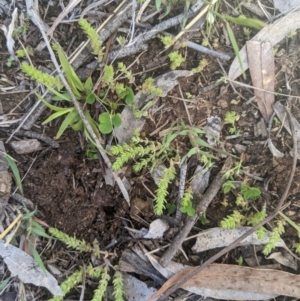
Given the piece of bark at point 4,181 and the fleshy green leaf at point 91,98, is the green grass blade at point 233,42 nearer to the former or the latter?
the fleshy green leaf at point 91,98

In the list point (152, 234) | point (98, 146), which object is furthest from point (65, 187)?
point (152, 234)

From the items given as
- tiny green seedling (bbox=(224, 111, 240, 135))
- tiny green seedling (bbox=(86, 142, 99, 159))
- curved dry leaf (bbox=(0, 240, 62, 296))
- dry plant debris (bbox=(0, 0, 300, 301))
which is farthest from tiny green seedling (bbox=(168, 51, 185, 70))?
curved dry leaf (bbox=(0, 240, 62, 296))

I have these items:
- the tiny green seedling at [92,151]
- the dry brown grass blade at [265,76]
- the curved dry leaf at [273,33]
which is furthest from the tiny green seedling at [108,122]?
the dry brown grass blade at [265,76]

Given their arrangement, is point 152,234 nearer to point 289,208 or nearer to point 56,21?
point 289,208

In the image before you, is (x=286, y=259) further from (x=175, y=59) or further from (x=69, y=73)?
(x=69, y=73)

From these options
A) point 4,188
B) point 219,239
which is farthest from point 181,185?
point 4,188

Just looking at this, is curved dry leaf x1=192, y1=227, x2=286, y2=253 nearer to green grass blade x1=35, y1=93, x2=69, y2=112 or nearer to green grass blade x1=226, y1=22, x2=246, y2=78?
Result: green grass blade x1=226, y1=22, x2=246, y2=78
